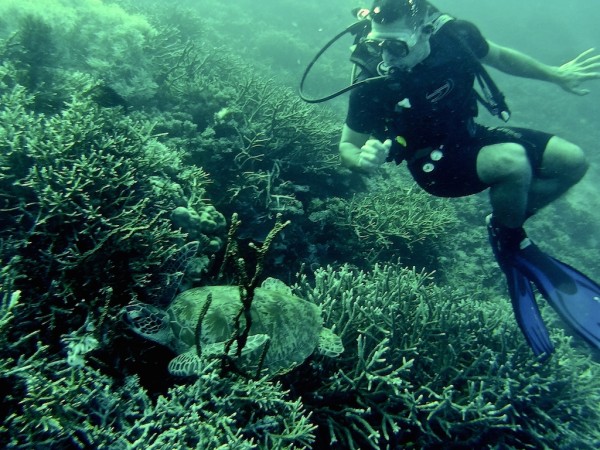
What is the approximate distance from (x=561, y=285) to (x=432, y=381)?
6.59 feet

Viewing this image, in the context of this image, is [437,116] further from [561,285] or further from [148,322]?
[148,322]

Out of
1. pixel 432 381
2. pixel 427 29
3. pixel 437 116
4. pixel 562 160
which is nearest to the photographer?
pixel 432 381

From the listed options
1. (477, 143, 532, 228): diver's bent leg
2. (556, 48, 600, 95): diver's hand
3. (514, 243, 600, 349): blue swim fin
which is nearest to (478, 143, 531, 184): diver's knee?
(477, 143, 532, 228): diver's bent leg

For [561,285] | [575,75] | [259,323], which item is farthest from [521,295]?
[259,323]

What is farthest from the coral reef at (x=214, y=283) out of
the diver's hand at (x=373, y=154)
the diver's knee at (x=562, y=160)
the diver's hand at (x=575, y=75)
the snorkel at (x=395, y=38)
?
the diver's hand at (x=575, y=75)

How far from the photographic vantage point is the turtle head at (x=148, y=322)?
7.35 feet

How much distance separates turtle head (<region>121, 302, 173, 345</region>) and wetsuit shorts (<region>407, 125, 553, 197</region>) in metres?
2.75

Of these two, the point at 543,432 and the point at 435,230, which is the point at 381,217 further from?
the point at 543,432

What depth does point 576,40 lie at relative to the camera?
29.8m

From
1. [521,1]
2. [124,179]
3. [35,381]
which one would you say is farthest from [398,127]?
[521,1]

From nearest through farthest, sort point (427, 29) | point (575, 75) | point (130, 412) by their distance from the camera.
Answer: point (130, 412)
point (427, 29)
point (575, 75)

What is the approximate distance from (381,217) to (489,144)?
6.27 ft

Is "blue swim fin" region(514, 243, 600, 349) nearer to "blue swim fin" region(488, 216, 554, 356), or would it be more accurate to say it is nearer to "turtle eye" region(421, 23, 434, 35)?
"blue swim fin" region(488, 216, 554, 356)

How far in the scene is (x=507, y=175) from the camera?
3385mm
